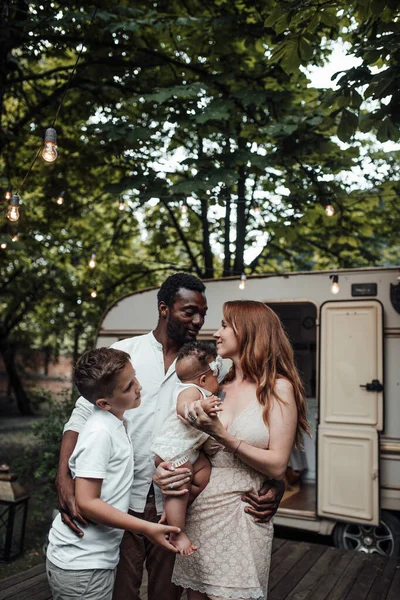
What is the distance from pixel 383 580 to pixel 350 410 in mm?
1598

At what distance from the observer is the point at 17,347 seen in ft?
52.0

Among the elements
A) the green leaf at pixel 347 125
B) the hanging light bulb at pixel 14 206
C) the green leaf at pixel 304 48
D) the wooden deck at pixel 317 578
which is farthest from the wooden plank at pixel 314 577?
the green leaf at pixel 304 48

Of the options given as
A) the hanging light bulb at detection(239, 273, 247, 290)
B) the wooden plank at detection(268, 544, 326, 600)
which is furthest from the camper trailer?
the wooden plank at detection(268, 544, 326, 600)

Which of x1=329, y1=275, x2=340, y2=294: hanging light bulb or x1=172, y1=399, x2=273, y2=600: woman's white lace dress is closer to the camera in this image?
x1=172, y1=399, x2=273, y2=600: woman's white lace dress

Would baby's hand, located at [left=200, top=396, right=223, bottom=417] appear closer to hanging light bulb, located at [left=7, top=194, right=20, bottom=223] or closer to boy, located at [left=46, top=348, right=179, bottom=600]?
boy, located at [left=46, top=348, right=179, bottom=600]

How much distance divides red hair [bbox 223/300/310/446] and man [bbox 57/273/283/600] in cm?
33

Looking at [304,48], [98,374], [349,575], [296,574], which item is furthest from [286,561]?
[304,48]

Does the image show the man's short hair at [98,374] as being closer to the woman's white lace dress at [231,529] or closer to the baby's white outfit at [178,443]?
the baby's white outfit at [178,443]

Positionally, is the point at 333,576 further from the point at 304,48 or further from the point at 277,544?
the point at 304,48

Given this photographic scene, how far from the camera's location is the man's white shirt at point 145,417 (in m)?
2.34

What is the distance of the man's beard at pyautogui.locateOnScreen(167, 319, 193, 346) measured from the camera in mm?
2596

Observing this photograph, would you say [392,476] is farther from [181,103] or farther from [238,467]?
[181,103]

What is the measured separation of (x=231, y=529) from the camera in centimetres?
212

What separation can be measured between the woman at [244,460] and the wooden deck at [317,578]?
1996mm
